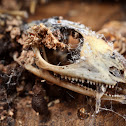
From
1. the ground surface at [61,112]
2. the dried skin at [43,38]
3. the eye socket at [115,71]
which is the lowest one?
the ground surface at [61,112]

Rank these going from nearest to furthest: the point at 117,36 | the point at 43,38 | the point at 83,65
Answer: the point at 83,65, the point at 43,38, the point at 117,36

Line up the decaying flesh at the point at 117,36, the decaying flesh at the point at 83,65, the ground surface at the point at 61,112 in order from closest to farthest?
1. the decaying flesh at the point at 83,65
2. the ground surface at the point at 61,112
3. the decaying flesh at the point at 117,36

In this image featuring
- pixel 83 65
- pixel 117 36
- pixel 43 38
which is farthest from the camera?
pixel 117 36

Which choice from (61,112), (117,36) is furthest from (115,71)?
(117,36)

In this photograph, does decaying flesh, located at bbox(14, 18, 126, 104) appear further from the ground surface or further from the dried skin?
the ground surface

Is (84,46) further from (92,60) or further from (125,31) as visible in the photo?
(125,31)

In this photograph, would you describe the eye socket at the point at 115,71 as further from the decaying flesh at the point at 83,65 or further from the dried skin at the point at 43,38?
the dried skin at the point at 43,38

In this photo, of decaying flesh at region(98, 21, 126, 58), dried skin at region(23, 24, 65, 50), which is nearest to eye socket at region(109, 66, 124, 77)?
dried skin at region(23, 24, 65, 50)

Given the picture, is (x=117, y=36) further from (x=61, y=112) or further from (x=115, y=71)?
(x=61, y=112)

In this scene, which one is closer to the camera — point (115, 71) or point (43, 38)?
point (115, 71)

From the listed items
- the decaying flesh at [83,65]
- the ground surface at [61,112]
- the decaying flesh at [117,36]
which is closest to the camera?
the decaying flesh at [83,65]

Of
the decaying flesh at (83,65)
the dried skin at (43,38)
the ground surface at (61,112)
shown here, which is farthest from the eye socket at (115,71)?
the dried skin at (43,38)
